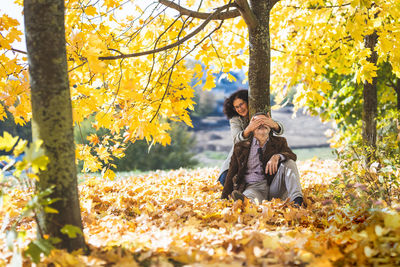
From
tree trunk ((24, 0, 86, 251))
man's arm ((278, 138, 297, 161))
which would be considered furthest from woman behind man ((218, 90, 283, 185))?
tree trunk ((24, 0, 86, 251))

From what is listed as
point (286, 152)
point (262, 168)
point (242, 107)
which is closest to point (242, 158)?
point (262, 168)

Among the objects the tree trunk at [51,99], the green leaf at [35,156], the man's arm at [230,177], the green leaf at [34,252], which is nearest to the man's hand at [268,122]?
the man's arm at [230,177]

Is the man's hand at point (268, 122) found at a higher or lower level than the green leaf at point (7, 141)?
higher

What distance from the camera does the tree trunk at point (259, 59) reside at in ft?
12.7

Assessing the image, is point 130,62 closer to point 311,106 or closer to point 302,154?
point 311,106

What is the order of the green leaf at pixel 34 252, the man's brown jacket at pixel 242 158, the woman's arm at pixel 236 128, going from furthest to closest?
the woman's arm at pixel 236 128, the man's brown jacket at pixel 242 158, the green leaf at pixel 34 252

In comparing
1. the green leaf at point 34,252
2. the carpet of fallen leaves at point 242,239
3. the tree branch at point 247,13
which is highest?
the tree branch at point 247,13

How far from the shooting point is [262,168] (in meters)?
3.80

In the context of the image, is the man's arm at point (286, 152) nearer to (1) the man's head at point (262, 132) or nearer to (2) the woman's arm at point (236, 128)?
(1) the man's head at point (262, 132)

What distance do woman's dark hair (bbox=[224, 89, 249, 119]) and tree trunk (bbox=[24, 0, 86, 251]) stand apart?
281 cm

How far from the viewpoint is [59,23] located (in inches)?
72.2

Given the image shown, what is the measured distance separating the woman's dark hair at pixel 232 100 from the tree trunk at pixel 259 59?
0.44 m

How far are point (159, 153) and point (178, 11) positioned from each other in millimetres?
10531

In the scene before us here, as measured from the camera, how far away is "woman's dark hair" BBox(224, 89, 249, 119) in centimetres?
437
